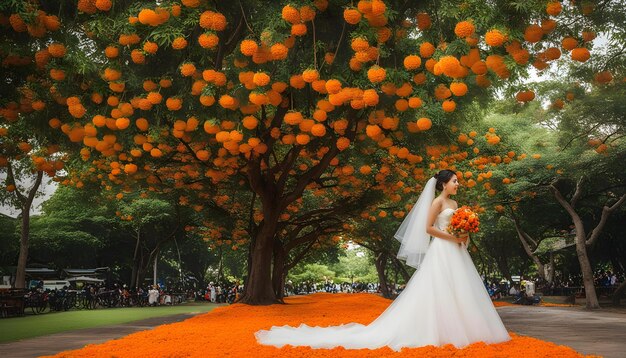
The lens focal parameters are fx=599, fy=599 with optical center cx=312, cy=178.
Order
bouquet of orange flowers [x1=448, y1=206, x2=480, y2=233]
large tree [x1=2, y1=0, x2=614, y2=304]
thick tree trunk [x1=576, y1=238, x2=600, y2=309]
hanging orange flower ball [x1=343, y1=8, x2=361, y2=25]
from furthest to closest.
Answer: thick tree trunk [x1=576, y1=238, x2=600, y2=309] → bouquet of orange flowers [x1=448, y1=206, x2=480, y2=233] → large tree [x1=2, y1=0, x2=614, y2=304] → hanging orange flower ball [x1=343, y1=8, x2=361, y2=25]

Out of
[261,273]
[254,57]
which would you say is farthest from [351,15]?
[261,273]

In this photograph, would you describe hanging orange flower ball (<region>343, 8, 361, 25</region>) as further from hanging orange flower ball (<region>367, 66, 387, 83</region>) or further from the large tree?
hanging orange flower ball (<region>367, 66, 387, 83</region>)

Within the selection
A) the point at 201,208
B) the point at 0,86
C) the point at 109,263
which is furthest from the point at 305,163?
the point at 109,263

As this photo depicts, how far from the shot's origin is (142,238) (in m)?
46.8

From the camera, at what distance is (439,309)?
7.64 m

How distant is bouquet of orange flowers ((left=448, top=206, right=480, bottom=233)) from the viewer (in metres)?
7.72

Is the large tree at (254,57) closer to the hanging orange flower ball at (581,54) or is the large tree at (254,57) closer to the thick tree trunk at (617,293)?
the hanging orange flower ball at (581,54)

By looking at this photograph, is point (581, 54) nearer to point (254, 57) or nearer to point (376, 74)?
point (376, 74)

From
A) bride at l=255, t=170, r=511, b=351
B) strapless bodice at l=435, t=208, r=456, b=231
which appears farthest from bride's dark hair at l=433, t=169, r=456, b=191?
strapless bodice at l=435, t=208, r=456, b=231

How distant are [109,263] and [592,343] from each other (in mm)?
49831

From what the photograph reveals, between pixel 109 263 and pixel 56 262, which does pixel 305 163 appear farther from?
pixel 109 263

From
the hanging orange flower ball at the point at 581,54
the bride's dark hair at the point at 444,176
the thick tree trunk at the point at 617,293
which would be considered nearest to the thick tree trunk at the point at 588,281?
the thick tree trunk at the point at 617,293

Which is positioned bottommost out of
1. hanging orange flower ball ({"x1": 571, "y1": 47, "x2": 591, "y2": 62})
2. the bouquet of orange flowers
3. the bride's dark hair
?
the bouquet of orange flowers

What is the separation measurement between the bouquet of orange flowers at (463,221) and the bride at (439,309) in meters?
0.17
